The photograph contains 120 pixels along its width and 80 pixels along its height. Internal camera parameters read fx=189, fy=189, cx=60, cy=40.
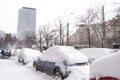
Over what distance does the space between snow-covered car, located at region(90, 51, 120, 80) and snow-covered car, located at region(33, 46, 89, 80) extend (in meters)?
3.96

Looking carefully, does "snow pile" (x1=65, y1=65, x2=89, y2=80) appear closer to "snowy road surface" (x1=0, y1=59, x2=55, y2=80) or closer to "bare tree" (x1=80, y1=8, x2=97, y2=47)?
"snowy road surface" (x1=0, y1=59, x2=55, y2=80)

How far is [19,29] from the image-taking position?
11494 centimetres

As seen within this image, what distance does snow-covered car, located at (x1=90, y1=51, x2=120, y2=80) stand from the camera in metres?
3.69

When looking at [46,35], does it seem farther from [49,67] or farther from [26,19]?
[26,19]

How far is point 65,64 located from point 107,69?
5006mm

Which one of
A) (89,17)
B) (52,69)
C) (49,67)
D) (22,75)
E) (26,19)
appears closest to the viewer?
(52,69)

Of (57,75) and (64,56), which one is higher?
(64,56)

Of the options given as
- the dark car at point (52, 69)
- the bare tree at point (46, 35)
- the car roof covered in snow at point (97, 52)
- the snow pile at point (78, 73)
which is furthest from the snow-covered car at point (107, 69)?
the bare tree at point (46, 35)

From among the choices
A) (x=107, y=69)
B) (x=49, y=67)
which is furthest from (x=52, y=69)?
(x=107, y=69)

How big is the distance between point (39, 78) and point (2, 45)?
70.1 meters

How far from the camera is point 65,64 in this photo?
8.77m

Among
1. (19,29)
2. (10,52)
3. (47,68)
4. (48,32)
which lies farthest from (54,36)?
(19,29)

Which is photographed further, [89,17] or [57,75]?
[89,17]

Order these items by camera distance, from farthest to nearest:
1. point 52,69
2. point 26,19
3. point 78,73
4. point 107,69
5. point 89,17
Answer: point 26,19 → point 89,17 → point 52,69 → point 78,73 → point 107,69
